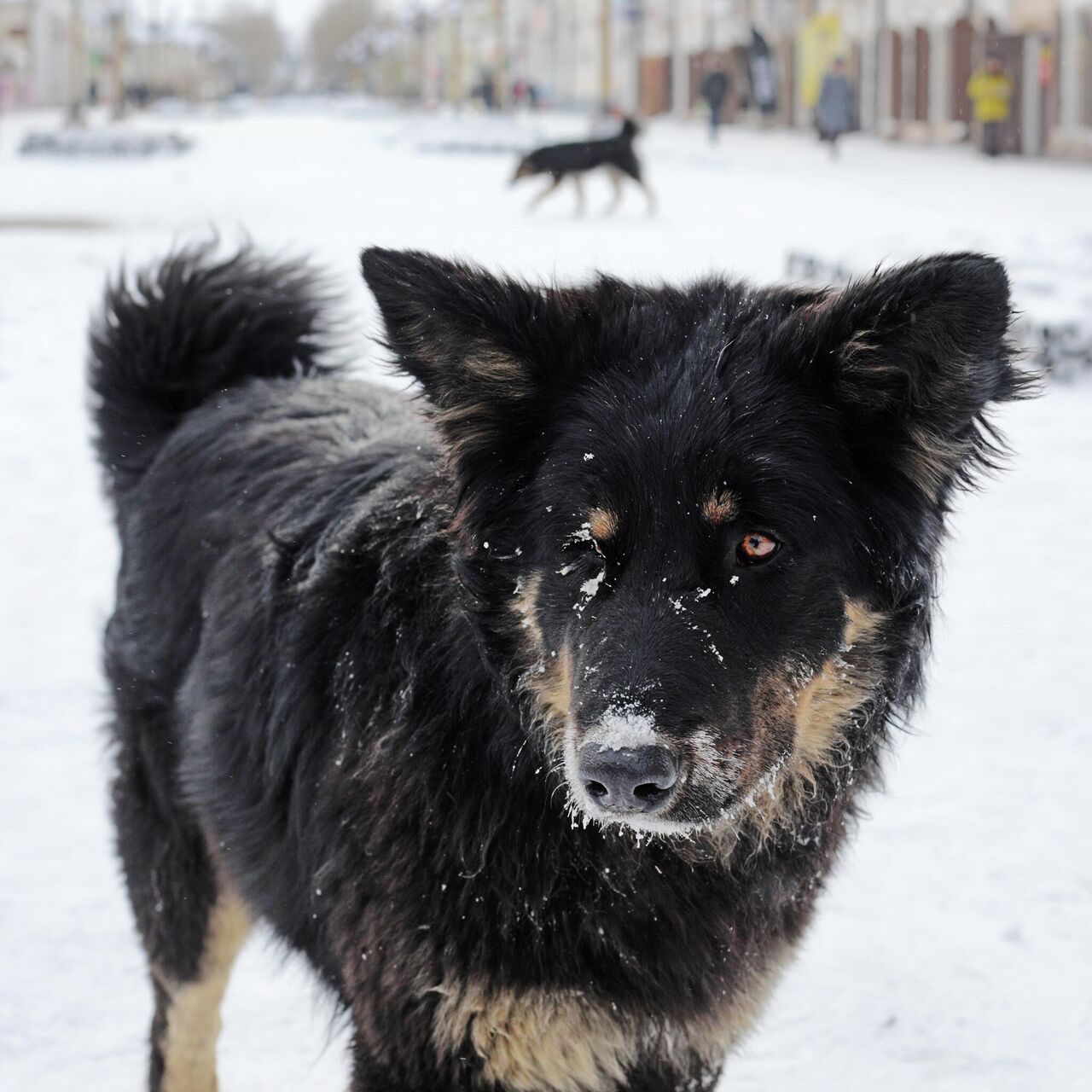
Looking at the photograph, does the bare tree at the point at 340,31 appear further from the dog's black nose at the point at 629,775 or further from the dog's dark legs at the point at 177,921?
the dog's black nose at the point at 629,775

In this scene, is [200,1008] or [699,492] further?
[200,1008]

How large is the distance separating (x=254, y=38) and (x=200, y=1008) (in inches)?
7130

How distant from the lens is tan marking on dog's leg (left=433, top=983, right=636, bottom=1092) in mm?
2504

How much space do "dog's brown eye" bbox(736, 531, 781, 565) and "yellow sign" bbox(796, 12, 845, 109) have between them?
41.7m

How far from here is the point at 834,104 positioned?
108 ft

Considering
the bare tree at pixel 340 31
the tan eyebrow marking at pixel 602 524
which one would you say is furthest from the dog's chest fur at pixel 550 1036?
the bare tree at pixel 340 31

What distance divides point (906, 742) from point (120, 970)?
10.4 feet

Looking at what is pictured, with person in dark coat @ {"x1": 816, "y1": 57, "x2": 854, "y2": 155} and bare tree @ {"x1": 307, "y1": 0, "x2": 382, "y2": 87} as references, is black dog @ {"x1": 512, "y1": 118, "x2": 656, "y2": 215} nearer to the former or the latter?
person in dark coat @ {"x1": 816, "y1": 57, "x2": 854, "y2": 155}

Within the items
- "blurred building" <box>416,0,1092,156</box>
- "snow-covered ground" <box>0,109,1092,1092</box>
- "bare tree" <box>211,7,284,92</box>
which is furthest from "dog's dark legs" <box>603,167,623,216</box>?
"bare tree" <box>211,7,284,92</box>

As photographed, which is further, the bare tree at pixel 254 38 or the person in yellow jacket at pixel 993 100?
the bare tree at pixel 254 38

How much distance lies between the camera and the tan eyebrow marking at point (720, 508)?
246 centimetres

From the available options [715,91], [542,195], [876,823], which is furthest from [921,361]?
[715,91]

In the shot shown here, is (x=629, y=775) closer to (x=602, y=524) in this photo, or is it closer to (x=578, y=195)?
(x=602, y=524)

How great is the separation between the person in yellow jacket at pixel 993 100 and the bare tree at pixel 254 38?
148m
